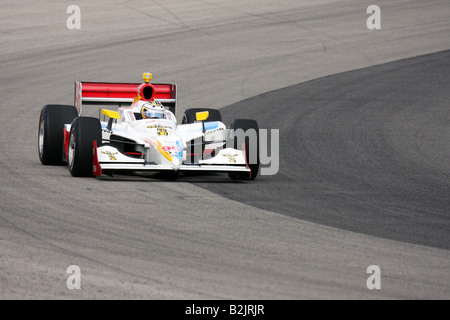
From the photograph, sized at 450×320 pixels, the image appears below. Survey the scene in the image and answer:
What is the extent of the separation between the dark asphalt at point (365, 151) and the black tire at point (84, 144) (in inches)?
62.3

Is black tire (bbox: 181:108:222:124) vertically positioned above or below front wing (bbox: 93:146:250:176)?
above

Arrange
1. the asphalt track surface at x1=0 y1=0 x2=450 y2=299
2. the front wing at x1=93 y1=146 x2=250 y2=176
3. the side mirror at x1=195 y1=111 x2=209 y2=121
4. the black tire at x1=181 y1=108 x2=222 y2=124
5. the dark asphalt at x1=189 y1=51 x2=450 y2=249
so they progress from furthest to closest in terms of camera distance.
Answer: the black tire at x1=181 y1=108 x2=222 y2=124
the side mirror at x1=195 y1=111 x2=209 y2=121
the front wing at x1=93 y1=146 x2=250 y2=176
the dark asphalt at x1=189 y1=51 x2=450 y2=249
the asphalt track surface at x1=0 y1=0 x2=450 y2=299

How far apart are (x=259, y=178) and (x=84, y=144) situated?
2.73m

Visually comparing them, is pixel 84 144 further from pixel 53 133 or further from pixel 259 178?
pixel 259 178

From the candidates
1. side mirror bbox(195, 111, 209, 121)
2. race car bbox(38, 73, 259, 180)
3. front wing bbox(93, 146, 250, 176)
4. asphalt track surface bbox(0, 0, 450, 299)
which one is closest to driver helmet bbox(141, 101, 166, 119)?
race car bbox(38, 73, 259, 180)

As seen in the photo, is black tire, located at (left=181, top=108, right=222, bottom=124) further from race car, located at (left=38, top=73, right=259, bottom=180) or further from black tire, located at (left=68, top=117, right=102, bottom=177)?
black tire, located at (left=68, top=117, right=102, bottom=177)

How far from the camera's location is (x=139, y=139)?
1305cm

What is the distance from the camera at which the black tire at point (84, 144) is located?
41.3 feet

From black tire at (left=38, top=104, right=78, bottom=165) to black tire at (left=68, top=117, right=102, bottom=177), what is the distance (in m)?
1.37

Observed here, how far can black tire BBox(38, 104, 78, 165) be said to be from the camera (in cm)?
1420

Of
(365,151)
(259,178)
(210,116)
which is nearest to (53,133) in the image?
(210,116)

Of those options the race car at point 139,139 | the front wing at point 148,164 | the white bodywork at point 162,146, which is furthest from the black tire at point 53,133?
the front wing at point 148,164

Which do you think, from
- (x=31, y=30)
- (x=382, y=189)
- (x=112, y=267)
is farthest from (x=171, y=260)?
(x=31, y=30)
